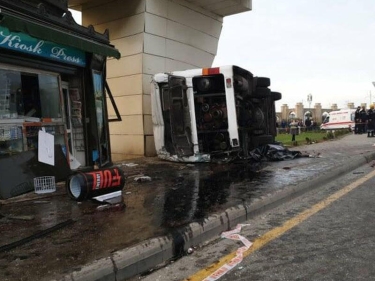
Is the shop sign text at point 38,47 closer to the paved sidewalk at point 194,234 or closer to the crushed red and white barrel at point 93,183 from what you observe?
the crushed red and white barrel at point 93,183

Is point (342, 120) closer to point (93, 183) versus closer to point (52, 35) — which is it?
point (52, 35)

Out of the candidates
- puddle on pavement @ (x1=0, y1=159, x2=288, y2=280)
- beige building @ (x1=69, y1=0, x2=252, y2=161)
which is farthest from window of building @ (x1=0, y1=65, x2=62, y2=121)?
beige building @ (x1=69, y1=0, x2=252, y2=161)

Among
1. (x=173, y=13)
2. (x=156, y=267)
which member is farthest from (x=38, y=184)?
(x=173, y=13)

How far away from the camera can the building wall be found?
35.4 ft

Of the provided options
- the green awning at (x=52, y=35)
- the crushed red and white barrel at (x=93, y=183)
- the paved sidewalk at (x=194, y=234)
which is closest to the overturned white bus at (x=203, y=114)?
the paved sidewalk at (x=194, y=234)

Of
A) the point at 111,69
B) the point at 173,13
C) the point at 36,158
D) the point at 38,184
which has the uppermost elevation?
the point at 173,13

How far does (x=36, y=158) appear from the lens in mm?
6355

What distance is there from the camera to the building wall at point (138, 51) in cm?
1078

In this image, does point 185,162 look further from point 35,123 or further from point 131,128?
point 35,123

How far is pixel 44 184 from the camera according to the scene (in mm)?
6254

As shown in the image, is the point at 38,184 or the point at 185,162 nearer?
the point at 38,184

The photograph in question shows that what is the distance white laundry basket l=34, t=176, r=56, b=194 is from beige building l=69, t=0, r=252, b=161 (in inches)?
184

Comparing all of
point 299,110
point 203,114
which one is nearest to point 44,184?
point 203,114

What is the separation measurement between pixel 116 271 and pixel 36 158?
3751 millimetres
